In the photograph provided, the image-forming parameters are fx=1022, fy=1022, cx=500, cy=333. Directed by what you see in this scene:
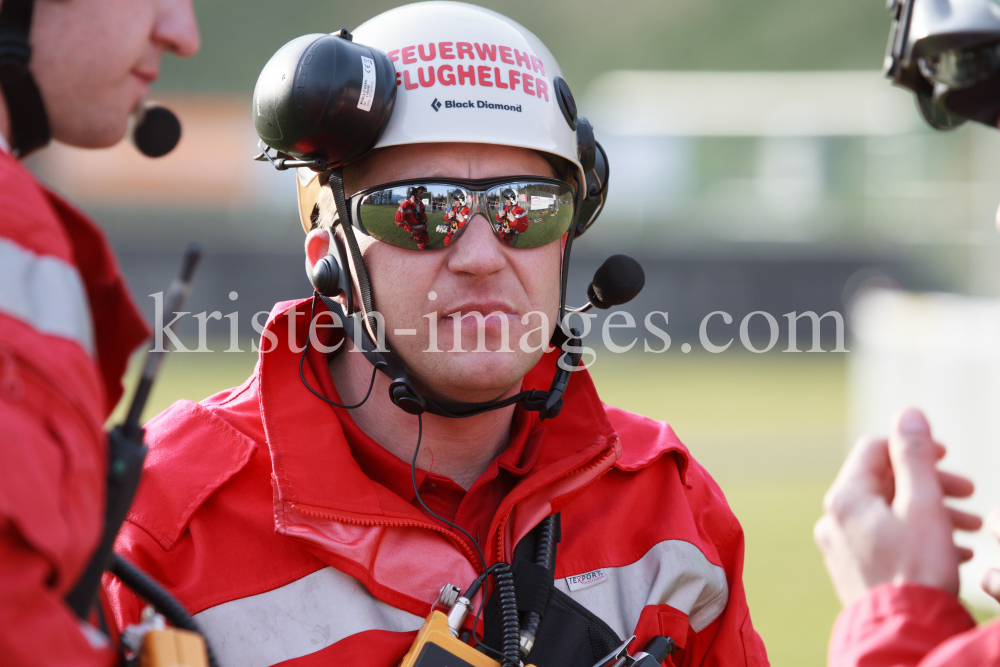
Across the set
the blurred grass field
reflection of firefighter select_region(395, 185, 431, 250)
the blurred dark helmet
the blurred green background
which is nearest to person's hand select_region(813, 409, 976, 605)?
the blurred dark helmet

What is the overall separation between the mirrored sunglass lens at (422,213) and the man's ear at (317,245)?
0.26 meters

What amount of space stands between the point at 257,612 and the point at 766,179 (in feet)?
64.4

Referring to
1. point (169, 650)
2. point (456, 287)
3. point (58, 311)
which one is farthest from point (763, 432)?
point (58, 311)

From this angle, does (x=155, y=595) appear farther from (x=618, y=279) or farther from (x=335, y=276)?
(x=618, y=279)

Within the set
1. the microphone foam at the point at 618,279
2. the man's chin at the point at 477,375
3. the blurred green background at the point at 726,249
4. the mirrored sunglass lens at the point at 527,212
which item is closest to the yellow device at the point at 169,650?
the man's chin at the point at 477,375

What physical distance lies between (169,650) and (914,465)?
1.23m

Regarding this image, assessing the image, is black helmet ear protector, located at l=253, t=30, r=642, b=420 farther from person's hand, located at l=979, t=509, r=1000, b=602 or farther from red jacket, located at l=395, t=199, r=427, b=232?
person's hand, located at l=979, t=509, r=1000, b=602

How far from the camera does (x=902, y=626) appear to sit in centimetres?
163

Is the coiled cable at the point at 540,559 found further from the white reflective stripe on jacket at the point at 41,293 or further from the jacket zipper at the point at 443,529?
the white reflective stripe on jacket at the point at 41,293

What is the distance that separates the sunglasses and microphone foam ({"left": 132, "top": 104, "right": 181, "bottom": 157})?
67 centimetres

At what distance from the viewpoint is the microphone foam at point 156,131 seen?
185 cm

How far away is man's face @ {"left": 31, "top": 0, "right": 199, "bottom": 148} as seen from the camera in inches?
54.8

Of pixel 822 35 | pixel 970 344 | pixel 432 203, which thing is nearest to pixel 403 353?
pixel 432 203

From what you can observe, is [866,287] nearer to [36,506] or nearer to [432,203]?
[432,203]
